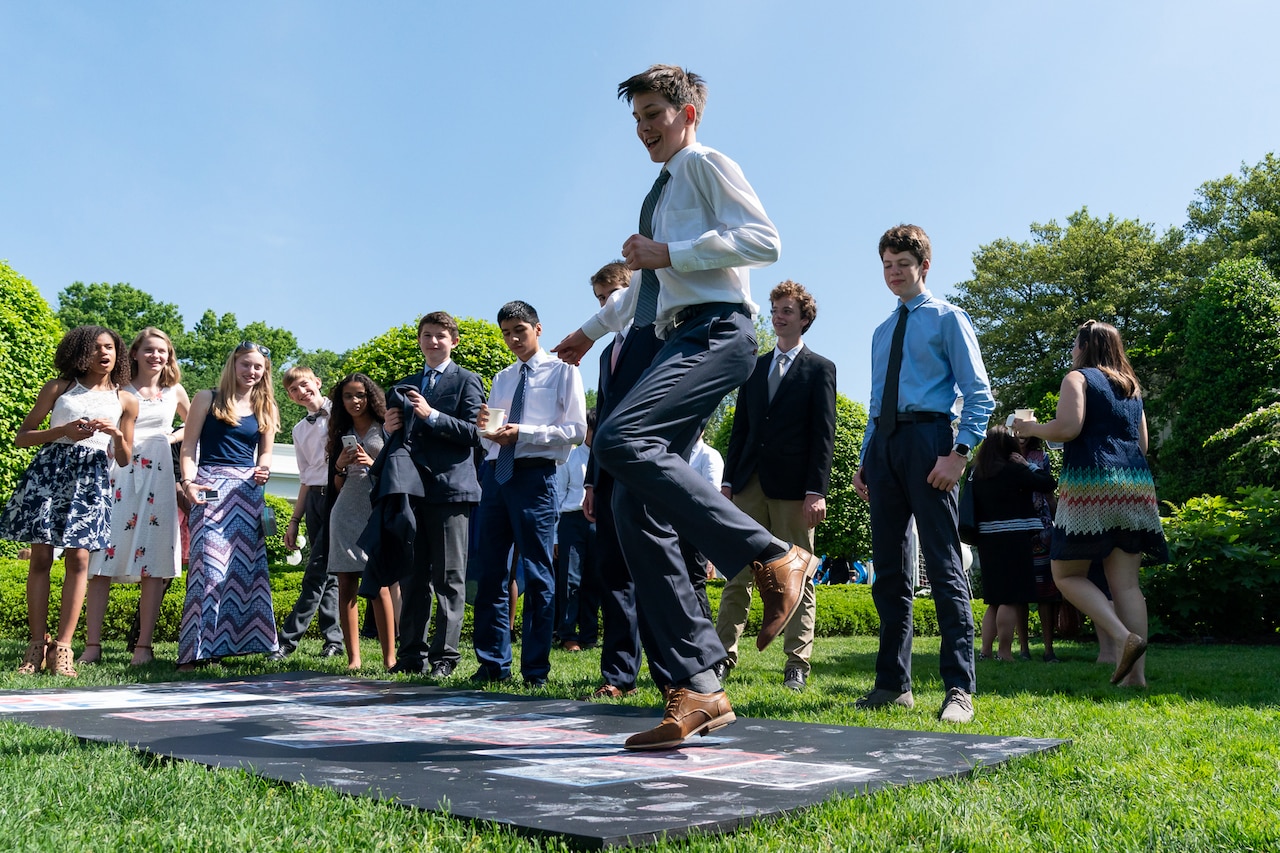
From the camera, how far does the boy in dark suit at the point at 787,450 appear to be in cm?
621

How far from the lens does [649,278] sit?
3.88 meters

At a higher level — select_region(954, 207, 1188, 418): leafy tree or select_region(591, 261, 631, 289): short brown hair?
select_region(954, 207, 1188, 418): leafy tree

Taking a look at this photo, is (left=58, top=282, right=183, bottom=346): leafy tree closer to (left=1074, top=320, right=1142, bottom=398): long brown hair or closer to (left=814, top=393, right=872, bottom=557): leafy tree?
(left=814, top=393, right=872, bottom=557): leafy tree

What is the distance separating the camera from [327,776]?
271 centimetres

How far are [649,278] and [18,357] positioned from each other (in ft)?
67.6

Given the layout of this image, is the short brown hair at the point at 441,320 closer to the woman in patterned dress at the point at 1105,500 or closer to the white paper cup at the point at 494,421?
the white paper cup at the point at 494,421

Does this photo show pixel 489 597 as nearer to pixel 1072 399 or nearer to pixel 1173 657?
pixel 1072 399

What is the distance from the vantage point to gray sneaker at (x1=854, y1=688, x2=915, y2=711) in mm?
4750

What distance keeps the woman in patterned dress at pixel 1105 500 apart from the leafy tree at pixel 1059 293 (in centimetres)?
3631

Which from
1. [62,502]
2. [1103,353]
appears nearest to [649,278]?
[1103,353]

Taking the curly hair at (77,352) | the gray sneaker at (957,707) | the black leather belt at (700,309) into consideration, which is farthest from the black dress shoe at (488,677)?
the curly hair at (77,352)

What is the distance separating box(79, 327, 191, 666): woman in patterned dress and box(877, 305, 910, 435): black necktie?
4.99 metres

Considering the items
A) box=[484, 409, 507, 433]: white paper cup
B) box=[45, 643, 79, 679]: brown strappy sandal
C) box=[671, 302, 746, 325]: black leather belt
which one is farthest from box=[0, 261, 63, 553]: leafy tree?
box=[671, 302, 746, 325]: black leather belt

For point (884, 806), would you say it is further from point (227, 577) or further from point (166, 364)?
point (166, 364)
